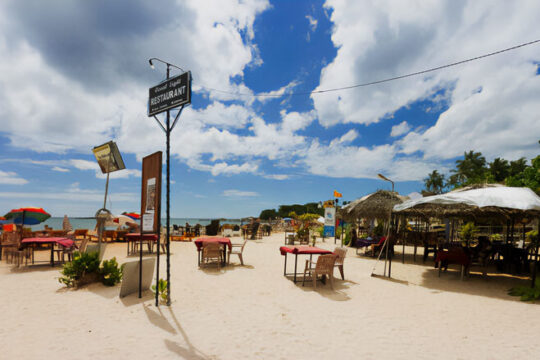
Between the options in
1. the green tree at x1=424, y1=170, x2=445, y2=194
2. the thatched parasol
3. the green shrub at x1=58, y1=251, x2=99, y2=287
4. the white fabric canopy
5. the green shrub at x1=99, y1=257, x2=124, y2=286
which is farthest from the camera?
the green tree at x1=424, y1=170, x2=445, y2=194

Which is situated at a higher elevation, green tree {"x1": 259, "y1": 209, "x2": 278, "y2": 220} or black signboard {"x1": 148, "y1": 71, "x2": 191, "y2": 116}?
black signboard {"x1": 148, "y1": 71, "x2": 191, "y2": 116}

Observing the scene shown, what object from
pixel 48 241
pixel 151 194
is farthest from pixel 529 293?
pixel 48 241

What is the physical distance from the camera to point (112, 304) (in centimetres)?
509

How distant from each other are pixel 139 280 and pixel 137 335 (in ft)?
6.48

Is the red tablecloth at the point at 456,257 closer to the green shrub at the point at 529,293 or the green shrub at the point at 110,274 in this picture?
the green shrub at the point at 529,293

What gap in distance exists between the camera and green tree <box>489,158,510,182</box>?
43.3 m

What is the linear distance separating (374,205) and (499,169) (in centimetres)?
4436

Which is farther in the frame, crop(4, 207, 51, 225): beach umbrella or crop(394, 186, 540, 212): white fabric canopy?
crop(4, 207, 51, 225): beach umbrella

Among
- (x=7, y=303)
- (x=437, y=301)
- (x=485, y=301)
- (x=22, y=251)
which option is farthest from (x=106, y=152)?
(x=485, y=301)

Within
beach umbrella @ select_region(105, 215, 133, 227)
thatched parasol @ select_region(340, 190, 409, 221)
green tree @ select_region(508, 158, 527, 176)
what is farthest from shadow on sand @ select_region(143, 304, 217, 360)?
green tree @ select_region(508, 158, 527, 176)

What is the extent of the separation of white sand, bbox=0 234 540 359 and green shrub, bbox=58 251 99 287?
0.24m

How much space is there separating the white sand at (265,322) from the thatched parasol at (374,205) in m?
5.90

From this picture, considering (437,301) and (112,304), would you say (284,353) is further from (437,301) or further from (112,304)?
(437,301)

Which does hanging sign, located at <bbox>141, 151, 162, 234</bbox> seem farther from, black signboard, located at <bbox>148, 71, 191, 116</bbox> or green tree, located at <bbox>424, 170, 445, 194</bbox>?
green tree, located at <bbox>424, 170, 445, 194</bbox>
